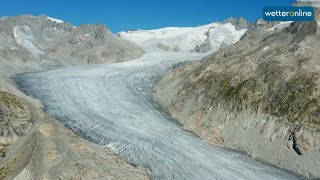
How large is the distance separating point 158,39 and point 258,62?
82264mm

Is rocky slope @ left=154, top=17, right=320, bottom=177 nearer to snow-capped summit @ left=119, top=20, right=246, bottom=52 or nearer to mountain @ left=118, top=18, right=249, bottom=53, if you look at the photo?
mountain @ left=118, top=18, right=249, bottom=53

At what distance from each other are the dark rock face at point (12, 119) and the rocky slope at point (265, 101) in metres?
14.6

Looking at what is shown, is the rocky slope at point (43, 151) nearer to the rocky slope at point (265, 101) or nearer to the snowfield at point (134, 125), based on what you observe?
the snowfield at point (134, 125)

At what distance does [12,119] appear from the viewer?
2945 cm

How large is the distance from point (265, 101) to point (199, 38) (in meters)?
86.9

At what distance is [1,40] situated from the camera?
247 ft

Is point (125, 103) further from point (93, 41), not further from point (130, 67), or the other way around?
point (93, 41)

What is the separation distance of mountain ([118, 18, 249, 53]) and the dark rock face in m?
74.1

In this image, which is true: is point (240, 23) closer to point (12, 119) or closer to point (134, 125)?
point (134, 125)

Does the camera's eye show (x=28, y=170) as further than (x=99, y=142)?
No

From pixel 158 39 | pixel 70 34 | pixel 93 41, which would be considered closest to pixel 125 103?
pixel 93 41

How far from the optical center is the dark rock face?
28.5 meters

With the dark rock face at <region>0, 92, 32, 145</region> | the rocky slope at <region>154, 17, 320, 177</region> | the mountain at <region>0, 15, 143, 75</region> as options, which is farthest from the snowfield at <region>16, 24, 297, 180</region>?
the mountain at <region>0, 15, 143, 75</region>

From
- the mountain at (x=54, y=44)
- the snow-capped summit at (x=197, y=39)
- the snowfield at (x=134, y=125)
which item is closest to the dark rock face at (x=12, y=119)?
the snowfield at (x=134, y=125)
